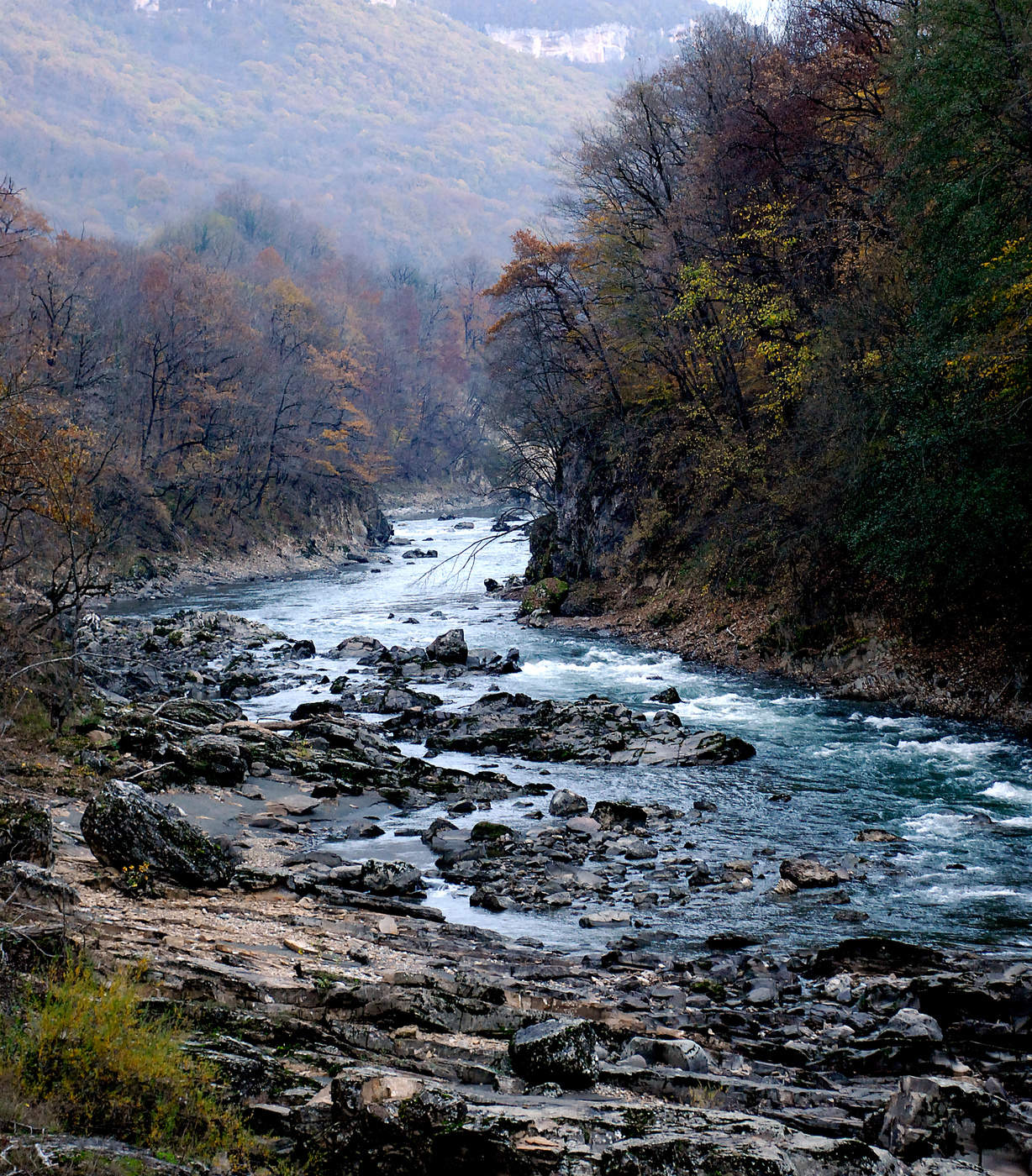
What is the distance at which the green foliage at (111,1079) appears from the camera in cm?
369

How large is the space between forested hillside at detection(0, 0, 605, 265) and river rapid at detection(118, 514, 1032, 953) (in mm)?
102280

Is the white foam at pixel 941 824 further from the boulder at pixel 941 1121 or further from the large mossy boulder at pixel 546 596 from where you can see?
the large mossy boulder at pixel 546 596

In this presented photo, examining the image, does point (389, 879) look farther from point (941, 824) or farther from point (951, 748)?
point (951, 748)

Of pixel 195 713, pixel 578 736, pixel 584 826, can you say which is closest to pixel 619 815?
pixel 584 826

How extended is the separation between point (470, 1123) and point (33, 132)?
497 ft

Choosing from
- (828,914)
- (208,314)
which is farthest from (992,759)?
(208,314)

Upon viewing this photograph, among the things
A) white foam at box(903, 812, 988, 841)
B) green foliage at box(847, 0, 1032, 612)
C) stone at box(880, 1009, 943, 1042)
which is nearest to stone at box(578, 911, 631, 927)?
stone at box(880, 1009, 943, 1042)

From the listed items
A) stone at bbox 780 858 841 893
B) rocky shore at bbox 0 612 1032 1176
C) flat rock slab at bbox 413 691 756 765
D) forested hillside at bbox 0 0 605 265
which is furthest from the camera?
forested hillside at bbox 0 0 605 265

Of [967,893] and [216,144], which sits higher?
[216,144]

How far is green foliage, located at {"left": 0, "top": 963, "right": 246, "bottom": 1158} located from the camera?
3688 millimetres

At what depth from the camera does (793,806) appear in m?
13.3

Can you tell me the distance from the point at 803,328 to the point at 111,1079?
23.2 m

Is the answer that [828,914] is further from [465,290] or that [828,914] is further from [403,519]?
[465,290]

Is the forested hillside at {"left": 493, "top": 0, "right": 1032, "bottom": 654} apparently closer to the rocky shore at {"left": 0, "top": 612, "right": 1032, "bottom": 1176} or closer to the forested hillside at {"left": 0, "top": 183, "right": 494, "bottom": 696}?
the rocky shore at {"left": 0, "top": 612, "right": 1032, "bottom": 1176}
